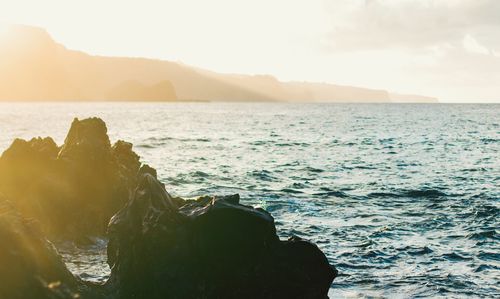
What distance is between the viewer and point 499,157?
54.1 m

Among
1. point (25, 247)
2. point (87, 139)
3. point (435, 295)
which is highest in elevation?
point (87, 139)

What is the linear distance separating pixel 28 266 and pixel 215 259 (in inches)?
156

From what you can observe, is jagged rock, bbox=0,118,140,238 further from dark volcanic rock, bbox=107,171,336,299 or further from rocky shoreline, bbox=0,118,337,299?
dark volcanic rock, bbox=107,171,336,299

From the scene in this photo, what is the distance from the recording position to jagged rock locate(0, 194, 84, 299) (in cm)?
1030

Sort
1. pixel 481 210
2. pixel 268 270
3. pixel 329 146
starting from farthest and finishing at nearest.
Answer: pixel 329 146 < pixel 481 210 < pixel 268 270

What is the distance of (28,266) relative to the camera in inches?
417

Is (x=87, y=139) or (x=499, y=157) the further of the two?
(x=499, y=157)

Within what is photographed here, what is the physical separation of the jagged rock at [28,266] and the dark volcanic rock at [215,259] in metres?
1.52

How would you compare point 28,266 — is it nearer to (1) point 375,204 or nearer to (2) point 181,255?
(2) point 181,255

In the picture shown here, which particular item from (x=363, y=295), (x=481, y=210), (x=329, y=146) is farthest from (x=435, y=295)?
(x=329, y=146)

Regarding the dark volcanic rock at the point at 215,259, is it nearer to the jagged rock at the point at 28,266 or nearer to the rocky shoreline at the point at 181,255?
the rocky shoreline at the point at 181,255

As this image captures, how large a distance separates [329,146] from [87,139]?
49.8 meters

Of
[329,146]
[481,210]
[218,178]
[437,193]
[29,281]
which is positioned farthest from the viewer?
[329,146]

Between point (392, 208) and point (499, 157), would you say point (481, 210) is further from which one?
point (499, 157)
